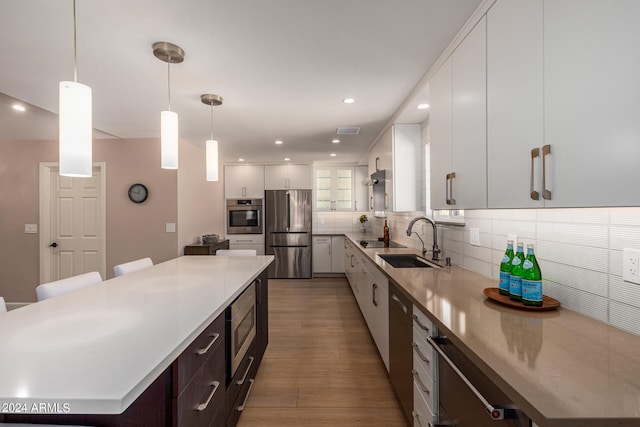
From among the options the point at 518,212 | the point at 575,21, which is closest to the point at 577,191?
the point at 575,21

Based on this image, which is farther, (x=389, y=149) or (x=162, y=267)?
(x=389, y=149)

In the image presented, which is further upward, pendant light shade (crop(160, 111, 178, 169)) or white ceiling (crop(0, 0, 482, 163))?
white ceiling (crop(0, 0, 482, 163))

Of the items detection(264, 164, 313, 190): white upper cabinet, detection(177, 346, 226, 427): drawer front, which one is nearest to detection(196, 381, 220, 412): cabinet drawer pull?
detection(177, 346, 226, 427): drawer front

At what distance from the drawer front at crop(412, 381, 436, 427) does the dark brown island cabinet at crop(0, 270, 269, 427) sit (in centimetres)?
99

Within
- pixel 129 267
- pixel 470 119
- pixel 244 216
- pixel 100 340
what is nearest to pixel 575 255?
pixel 470 119

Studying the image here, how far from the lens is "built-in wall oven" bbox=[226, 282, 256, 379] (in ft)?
5.12

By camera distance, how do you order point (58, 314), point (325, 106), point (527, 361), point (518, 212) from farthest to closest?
point (325, 106), point (518, 212), point (58, 314), point (527, 361)

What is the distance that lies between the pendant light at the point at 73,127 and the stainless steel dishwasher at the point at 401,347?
1.75 m

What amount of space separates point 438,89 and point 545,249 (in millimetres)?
1198

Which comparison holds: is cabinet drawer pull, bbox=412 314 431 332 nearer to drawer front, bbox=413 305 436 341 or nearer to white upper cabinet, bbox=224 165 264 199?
drawer front, bbox=413 305 436 341

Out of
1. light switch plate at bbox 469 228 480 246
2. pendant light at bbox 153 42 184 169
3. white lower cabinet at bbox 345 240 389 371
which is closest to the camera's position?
pendant light at bbox 153 42 184 169

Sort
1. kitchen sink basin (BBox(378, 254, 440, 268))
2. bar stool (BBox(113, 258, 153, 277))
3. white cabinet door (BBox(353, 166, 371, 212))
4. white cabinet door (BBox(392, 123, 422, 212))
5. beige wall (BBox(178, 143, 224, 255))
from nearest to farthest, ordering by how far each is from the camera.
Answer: bar stool (BBox(113, 258, 153, 277)) → kitchen sink basin (BBox(378, 254, 440, 268)) → white cabinet door (BBox(392, 123, 422, 212)) → beige wall (BBox(178, 143, 224, 255)) → white cabinet door (BBox(353, 166, 371, 212))

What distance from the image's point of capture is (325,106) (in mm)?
2781

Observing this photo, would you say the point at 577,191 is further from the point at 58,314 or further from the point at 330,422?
the point at 58,314
